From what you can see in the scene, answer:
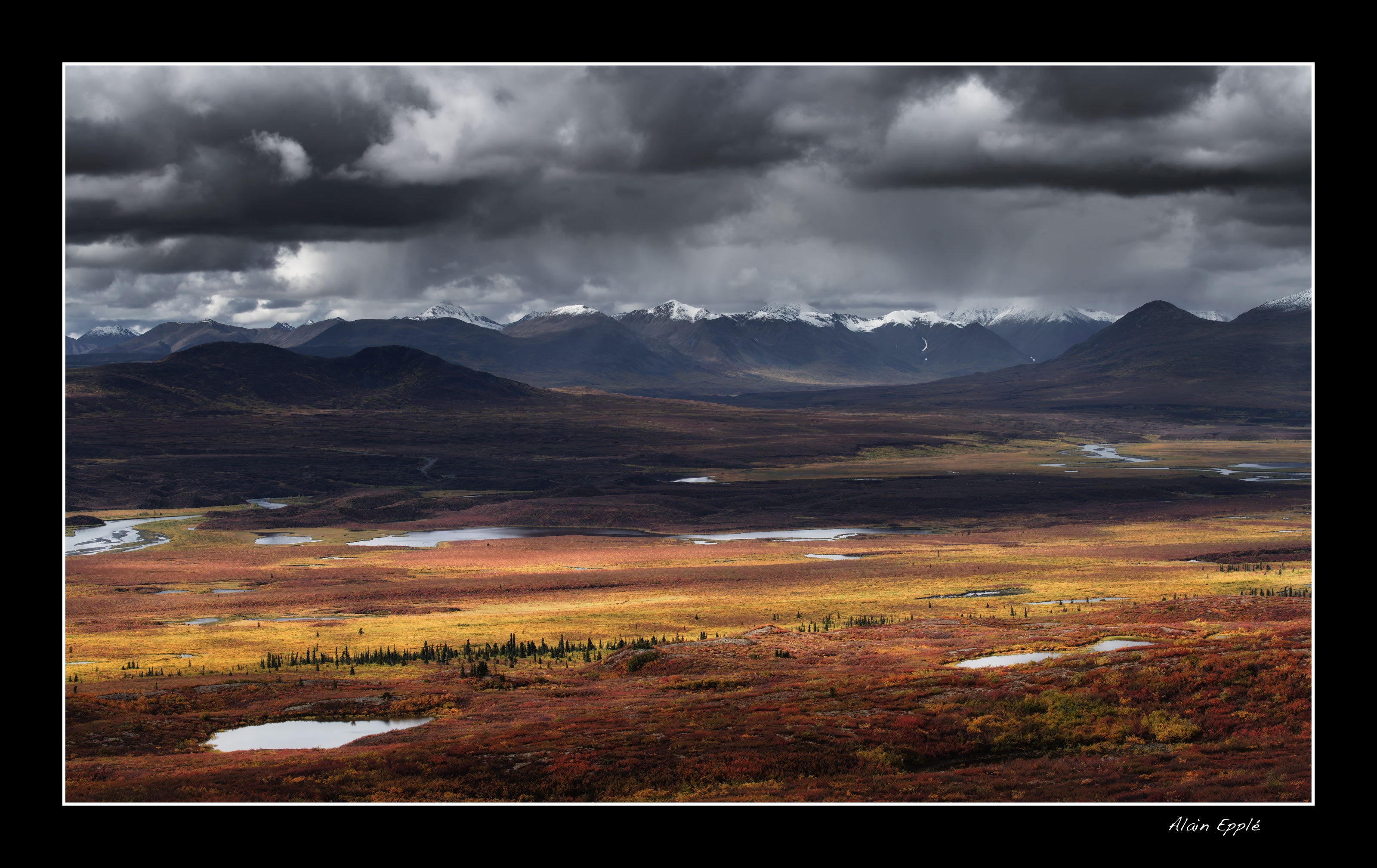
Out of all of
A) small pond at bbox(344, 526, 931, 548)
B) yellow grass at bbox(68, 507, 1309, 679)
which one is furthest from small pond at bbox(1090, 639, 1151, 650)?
small pond at bbox(344, 526, 931, 548)

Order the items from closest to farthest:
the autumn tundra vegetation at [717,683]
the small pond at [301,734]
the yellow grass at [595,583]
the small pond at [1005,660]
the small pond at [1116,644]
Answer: the autumn tundra vegetation at [717,683] < the small pond at [301,734] < the small pond at [1005,660] < the small pond at [1116,644] < the yellow grass at [595,583]

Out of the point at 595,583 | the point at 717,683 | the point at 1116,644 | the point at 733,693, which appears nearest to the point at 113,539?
the point at 595,583

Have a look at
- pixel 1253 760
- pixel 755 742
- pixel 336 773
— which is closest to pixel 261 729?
pixel 336 773

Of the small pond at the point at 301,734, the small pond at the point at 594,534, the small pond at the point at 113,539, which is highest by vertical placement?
the small pond at the point at 301,734

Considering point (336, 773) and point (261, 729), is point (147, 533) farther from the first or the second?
point (336, 773)

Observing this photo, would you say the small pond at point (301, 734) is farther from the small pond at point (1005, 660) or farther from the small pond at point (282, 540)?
the small pond at point (282, 540)

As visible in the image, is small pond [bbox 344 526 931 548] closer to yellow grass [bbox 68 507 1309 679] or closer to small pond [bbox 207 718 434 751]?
yellow grass [bbox 68 507 1309 679]

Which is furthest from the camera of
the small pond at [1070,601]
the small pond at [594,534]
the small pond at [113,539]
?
the small pond at [594,534]

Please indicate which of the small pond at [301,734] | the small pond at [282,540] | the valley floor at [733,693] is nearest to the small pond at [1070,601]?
the valley floor at [733,693]

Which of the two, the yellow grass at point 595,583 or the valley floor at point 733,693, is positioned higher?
the valley floor at point 733,693
